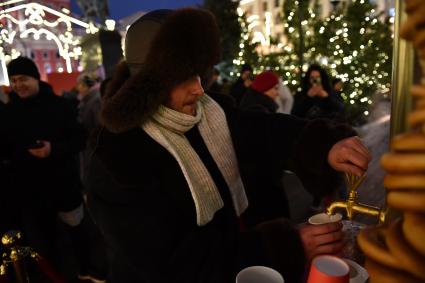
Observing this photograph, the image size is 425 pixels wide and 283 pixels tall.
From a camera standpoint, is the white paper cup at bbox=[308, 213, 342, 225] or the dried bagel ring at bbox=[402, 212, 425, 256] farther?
the white paper cup at bbox=[308, 213, 342, 225]

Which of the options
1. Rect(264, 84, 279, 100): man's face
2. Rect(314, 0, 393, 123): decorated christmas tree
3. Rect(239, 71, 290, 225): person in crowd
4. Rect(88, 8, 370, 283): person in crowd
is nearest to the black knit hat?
Rect(88, 8, 370, 283): person in crowd

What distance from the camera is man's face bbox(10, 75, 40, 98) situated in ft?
8.86

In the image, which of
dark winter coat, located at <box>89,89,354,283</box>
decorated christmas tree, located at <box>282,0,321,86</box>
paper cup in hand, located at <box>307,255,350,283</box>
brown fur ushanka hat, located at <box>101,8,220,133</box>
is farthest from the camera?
decorated christmas tree, located at <box>282,0,321,86</box>

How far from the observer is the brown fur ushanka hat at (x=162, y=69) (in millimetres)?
1038

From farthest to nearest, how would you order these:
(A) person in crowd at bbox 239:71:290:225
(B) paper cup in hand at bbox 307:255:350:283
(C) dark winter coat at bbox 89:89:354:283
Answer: (A) person in crowd at bbox 239:71:290:225 → (C) dark winter coat at bbox 89:89:354:283 → (B) paper cup in hand at bbox 307:255:350:283

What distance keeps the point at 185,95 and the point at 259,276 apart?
633mm

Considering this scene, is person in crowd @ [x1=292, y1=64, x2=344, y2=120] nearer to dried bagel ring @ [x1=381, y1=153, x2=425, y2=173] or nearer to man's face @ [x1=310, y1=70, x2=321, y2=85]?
man's face @ [x1=310, y1=70, x2=321, y2=85]

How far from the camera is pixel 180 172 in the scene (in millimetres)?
1123

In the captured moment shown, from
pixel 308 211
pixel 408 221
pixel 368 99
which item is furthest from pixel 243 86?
pixel 408 221

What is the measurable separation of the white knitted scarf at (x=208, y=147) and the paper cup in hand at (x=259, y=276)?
1.12 ft

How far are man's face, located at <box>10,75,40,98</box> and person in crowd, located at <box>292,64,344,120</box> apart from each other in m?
2.61

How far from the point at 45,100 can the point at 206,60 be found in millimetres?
2149

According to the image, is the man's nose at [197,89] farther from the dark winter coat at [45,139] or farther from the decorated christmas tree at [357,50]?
the decorated christmas tree at [357,50]

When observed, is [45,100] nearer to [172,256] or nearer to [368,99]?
[172,256]
